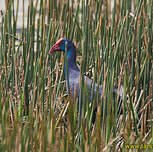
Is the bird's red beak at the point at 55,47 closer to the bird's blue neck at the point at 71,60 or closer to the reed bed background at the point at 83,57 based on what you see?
the reed bed background at the point at 83,57

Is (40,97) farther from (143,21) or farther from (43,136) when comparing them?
(143,21)

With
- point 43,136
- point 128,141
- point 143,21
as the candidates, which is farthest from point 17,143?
point 143,21

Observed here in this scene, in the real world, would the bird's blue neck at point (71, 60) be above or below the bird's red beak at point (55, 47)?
below

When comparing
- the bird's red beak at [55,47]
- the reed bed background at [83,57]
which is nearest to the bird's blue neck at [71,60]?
the reed bed background at [83,57]

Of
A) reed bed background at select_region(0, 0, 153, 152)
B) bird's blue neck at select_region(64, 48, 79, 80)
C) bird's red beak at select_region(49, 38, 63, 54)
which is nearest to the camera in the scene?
reed bed background at select_region(0, 0, 153, 152)

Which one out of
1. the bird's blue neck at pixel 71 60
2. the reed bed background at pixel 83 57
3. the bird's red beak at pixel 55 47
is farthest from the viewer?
the bird's blue neck at pixel 71 60

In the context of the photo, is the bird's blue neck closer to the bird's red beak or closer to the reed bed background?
the reed bed background

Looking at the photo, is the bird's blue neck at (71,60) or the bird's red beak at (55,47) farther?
the bird's blue neck at (71,60)

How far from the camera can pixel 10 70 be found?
2781 millimetres

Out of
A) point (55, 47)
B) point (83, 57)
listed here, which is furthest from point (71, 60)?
point (83, 57)

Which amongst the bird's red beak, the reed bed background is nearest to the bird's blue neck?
the reed bed background

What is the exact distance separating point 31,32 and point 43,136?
113 centimetres

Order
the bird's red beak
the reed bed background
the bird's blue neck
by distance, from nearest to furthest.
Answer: the reed bed background
the bird's red beak
the bird's blue neck

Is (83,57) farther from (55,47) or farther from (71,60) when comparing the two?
(71,60)
